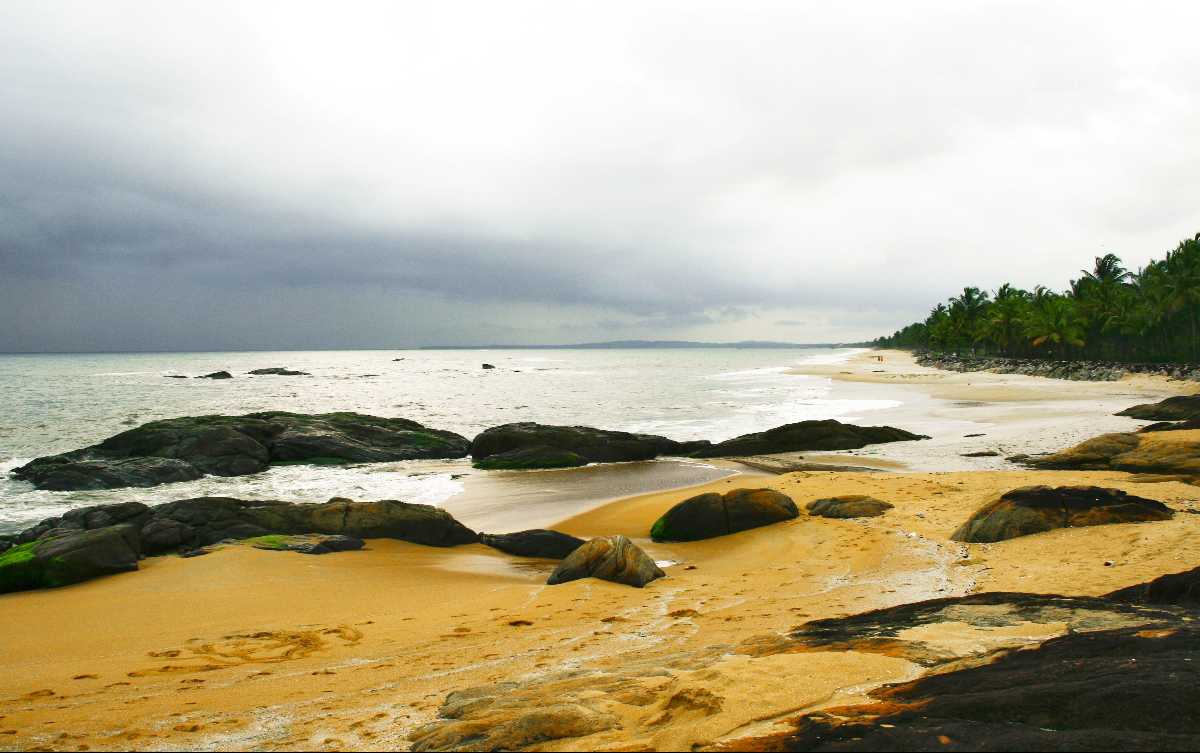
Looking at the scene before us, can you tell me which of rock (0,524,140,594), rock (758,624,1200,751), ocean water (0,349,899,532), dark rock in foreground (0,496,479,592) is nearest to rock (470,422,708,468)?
ocean water (0,349,899,532)

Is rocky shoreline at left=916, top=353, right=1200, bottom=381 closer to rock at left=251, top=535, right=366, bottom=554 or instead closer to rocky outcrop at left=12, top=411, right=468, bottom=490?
rocky outcrop at left=12, top=411, right=468, bottom=490

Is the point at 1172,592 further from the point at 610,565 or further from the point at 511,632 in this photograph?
the point at 511,632

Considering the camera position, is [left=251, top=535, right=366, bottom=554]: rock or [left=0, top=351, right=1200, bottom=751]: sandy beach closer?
[left=0, top=351, right=1200, bottom=751]: sandy beach

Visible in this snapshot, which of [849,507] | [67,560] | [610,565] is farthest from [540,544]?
[67,560]

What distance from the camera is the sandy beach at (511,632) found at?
4.82m

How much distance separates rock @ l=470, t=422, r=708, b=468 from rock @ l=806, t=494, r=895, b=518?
43.6ft

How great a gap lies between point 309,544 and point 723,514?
328 inches

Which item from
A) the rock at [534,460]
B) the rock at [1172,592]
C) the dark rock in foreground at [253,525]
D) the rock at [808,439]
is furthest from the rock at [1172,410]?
the dark rock in foreground at [253,525]

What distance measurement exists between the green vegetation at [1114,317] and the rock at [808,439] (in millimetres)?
54618

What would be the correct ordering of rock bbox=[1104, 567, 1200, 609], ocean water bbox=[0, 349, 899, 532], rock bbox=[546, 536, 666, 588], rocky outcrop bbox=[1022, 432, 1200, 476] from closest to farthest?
1. rock bbox=[1104, 567, 1200, 609]
2. rock bbox=[546, 536, 666, 588]
3. rocky outcrop bbox=[1022, 432, 1200, 476]
4. ocean water bbox=[0, 349, 899, 532]

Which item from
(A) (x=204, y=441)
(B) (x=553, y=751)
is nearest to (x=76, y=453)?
(A) (x=204, y=441)

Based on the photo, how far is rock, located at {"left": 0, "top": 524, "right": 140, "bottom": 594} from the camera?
10.7 meters

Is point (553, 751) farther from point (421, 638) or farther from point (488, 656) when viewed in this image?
point (421, 638)

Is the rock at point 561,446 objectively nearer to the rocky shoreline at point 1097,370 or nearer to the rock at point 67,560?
the rock at point 67,560
